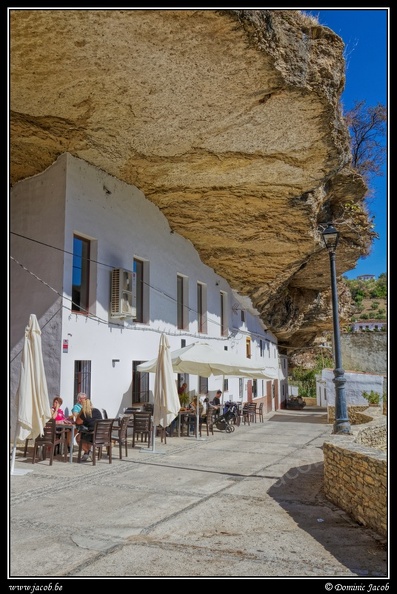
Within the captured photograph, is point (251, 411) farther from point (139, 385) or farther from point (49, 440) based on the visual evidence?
point (49, 440)

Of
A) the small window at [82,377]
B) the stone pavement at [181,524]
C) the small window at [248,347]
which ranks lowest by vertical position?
the stone pavement at [181,524]

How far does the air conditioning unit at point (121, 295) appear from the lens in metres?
12.9

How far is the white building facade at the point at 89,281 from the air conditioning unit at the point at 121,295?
27 millimetres

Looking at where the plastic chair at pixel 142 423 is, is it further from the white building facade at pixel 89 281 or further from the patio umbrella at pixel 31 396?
the patio umbrella at pixel 31 396

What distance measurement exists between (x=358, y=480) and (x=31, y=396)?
5.20 metres

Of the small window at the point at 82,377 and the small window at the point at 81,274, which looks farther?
the small window at the point at 81,274

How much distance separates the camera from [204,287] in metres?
20.0

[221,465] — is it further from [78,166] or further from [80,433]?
[78,166]

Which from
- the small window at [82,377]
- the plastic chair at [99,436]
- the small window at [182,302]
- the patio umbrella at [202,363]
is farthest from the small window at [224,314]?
the plastic chair at [99,436]

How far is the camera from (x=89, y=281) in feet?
41.7

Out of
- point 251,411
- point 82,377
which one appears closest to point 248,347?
point 251,411

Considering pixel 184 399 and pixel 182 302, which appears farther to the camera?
pixel 182 302
